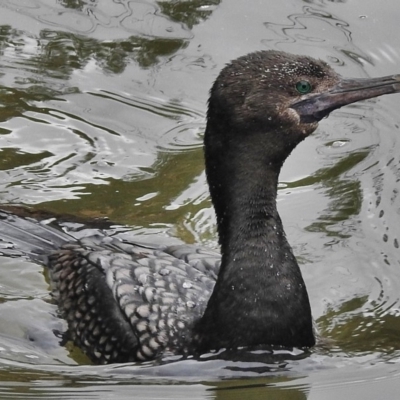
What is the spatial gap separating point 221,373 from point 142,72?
4083mm

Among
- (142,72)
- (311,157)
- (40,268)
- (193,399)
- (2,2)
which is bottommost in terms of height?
(193,399)

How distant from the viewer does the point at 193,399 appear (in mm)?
5234

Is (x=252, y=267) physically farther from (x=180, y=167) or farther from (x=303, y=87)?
(x=180, y=167)

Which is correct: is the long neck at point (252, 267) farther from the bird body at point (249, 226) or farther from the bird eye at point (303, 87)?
the bird eye at point (303, 87)

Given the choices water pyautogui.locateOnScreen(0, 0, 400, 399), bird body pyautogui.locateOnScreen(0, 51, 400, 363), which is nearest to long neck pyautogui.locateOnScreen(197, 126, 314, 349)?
bird body pyautogui.locateOnScreen(0, 51, 400, 363)

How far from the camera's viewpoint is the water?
5574 mm

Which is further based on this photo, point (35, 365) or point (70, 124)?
point (70, 124)

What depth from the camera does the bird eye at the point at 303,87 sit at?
5602 mm

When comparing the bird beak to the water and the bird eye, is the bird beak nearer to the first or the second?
the bird eye

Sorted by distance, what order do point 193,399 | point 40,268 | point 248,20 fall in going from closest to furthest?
point 193,399
point 40,268
point 248,20

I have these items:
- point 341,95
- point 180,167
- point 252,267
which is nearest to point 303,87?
point 341,95

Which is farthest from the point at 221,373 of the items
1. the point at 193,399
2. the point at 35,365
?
the point at 35,365

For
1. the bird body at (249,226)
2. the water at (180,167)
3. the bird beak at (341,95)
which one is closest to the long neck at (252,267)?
the bird body at (249,226)

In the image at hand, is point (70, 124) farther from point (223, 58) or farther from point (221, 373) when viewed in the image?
point (221, 373)
